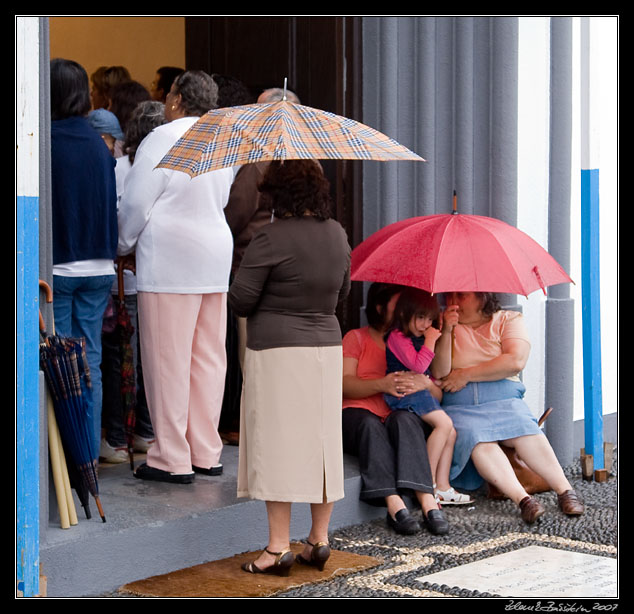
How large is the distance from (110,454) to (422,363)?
5.18 ft

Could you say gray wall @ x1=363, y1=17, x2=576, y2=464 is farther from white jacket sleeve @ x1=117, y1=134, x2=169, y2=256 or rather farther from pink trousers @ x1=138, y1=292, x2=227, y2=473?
white jacket sleeve @ x1=117, y1=134, x2=169, y2=256

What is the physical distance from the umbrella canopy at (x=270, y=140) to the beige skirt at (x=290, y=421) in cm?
→ 71

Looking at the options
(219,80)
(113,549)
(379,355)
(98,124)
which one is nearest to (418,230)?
(379,355)

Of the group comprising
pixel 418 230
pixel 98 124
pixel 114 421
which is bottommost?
pixel 114 421

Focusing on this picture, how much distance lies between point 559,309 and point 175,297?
8.19 ft

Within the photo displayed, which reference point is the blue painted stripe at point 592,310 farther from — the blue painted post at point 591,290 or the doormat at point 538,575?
the doormat at point 538,575

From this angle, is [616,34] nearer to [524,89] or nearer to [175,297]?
[524,89]

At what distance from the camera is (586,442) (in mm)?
6652

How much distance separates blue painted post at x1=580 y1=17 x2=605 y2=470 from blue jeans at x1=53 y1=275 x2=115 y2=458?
253 centimetres

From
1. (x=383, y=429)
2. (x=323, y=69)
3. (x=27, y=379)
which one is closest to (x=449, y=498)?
(x=383, y=429)

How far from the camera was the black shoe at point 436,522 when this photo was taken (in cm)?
548

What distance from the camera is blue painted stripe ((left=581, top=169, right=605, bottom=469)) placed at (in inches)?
258

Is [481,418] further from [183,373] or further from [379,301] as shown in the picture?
[183,373]

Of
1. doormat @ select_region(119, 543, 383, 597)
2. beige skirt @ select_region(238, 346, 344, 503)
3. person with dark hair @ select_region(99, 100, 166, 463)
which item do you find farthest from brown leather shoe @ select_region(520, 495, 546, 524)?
person with dark hair @ select_region(99, 100, 166, 463)
